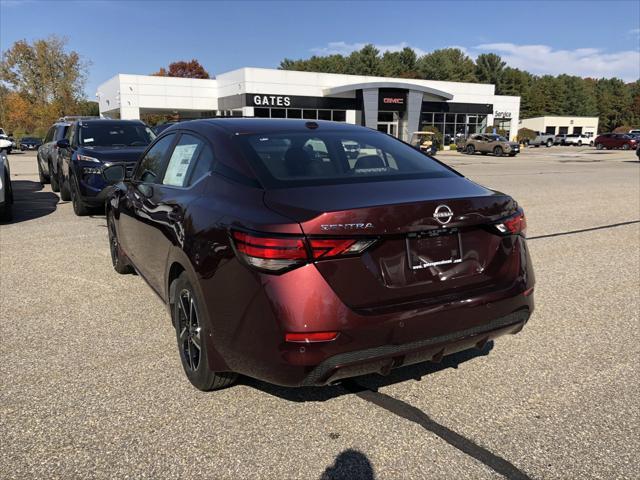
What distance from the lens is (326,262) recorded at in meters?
2.38

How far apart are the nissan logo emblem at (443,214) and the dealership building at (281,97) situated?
39.2 m

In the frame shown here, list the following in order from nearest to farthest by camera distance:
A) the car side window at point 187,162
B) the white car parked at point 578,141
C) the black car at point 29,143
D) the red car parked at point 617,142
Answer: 1. the car side window at point 187,162
2. the black car at point 29,143
3. the red car parked at point 617,142
4. the white car parked at point 578,141

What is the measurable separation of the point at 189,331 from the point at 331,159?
Result: 1386 millimetres

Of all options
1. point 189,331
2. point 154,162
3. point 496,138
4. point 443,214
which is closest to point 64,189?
point 154,162

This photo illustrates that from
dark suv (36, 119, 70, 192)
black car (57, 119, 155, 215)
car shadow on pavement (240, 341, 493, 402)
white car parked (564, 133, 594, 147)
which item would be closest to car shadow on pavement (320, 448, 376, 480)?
car shadow on pavement (240, 341, 493, 402)

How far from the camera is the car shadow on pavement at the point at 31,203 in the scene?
9.55 metres

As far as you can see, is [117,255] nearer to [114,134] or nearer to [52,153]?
[114,134]

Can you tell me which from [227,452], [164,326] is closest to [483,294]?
[227,452]

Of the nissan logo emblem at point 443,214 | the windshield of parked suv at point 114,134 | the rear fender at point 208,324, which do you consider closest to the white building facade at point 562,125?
the windshield of parked suv at point 114,134

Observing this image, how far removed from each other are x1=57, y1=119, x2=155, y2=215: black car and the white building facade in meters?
88.5

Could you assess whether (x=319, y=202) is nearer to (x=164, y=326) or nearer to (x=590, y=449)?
(x=590, y=449)

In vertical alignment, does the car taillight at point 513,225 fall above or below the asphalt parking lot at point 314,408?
above

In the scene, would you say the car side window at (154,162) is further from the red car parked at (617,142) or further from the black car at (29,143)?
the red car parked at (617,142)

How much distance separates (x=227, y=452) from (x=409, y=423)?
98 cm
